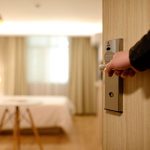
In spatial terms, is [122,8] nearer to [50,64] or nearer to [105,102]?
[105,102]

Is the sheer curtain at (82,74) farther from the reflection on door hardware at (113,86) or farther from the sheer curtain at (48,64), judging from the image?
the reflection on door hardware at (113,86)

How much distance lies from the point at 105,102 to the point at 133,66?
0.23m

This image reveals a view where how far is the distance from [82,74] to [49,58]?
3.29ft

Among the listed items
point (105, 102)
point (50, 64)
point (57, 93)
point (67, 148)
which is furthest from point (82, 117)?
point (105, 102)

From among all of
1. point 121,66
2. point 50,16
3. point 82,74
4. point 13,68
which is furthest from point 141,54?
point 13,68

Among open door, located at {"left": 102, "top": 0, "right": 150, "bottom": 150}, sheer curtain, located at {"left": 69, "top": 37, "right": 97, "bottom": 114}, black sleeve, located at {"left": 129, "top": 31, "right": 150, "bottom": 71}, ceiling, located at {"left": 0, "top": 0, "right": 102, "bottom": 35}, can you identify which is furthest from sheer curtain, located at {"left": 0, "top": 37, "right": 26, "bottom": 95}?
black sleeve, located at {"left": 129, "top": 31, "right": 150, "bottom": 71}

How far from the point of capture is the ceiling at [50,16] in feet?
12.8

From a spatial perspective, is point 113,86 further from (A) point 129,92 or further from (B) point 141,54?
(B) point 141,54

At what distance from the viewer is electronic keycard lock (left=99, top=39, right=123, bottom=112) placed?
2.39 feet

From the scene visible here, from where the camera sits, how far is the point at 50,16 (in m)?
4.80

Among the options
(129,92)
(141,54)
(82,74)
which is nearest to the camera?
(141,54)

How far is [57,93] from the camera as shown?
6.61 metres

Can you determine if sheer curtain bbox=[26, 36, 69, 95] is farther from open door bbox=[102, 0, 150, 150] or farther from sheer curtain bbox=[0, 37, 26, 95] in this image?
open door bbox=[102, 0, 150, 150]

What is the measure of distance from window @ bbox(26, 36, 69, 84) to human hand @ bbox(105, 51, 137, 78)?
5880mm
